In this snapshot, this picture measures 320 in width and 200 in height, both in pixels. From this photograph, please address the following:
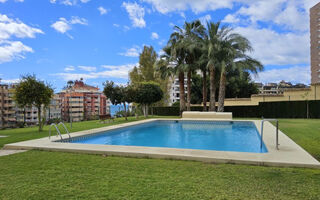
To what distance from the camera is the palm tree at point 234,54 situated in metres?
18.1

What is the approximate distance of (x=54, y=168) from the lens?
14.1 ft

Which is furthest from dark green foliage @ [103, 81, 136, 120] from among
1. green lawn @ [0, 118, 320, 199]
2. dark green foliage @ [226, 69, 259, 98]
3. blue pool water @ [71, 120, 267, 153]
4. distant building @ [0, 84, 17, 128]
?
distant building @ [0, 84, 17, 128]

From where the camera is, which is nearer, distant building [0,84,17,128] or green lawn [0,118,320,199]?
green lawn [0,118,320,199]

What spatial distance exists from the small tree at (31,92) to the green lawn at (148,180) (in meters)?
7.07

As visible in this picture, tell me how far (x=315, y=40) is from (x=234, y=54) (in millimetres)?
68914

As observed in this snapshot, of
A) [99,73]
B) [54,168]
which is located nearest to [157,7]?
[54,168]

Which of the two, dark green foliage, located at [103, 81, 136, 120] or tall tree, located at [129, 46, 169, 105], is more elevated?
tall tree, located at [129, 46, 169, 105]

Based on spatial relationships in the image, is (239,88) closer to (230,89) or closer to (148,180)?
(230,89)

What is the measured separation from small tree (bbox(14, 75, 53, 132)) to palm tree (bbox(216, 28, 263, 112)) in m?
14.0

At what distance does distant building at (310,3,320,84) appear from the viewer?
65.9m

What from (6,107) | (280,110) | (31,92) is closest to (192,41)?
(280,110)

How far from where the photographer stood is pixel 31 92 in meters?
10.8

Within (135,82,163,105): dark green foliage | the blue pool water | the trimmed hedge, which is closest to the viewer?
the blue pool water

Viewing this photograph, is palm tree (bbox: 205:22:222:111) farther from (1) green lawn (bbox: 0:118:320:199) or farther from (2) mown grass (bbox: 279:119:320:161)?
(1) green lawn (bbox: 0:118:320:199)
